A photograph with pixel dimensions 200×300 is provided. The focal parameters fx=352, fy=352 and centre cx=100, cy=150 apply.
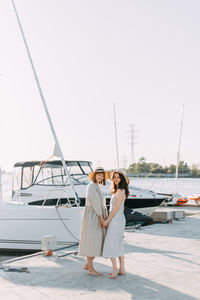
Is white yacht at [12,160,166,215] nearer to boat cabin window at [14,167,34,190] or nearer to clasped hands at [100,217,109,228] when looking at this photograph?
Answer: boat cabin window at [14,167,34,190]

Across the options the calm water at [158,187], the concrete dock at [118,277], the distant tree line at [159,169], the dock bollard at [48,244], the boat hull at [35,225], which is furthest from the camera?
the distant tree line at [159,169]

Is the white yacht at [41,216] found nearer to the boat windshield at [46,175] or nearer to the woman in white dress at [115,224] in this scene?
the boat windshield at [46,175]

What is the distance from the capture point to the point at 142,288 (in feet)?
16.3

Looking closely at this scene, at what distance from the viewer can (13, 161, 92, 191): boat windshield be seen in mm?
13633

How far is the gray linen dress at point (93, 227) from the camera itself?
541cm

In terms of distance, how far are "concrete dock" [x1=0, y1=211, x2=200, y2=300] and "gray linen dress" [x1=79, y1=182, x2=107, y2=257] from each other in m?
0.45

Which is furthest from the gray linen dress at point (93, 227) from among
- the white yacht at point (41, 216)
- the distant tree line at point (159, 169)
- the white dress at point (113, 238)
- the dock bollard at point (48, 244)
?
the distant tree line at point (159, 169)

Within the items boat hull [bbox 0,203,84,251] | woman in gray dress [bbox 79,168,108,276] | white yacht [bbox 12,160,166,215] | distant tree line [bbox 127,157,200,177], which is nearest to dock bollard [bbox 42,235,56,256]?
woman in gray dress [bbox 79,168,108,276]

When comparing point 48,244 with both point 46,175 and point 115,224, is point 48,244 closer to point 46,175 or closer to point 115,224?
point 115,224

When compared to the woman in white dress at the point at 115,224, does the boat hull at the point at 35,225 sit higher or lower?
lower

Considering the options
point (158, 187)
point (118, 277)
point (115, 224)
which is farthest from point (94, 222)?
point (158, 187)

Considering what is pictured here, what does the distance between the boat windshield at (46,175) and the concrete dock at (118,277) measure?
5.85 meters

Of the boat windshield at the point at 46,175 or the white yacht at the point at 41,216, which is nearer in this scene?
the white yacht at the point at 41,216

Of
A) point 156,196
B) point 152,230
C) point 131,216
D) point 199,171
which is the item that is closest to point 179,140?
point 156,196
